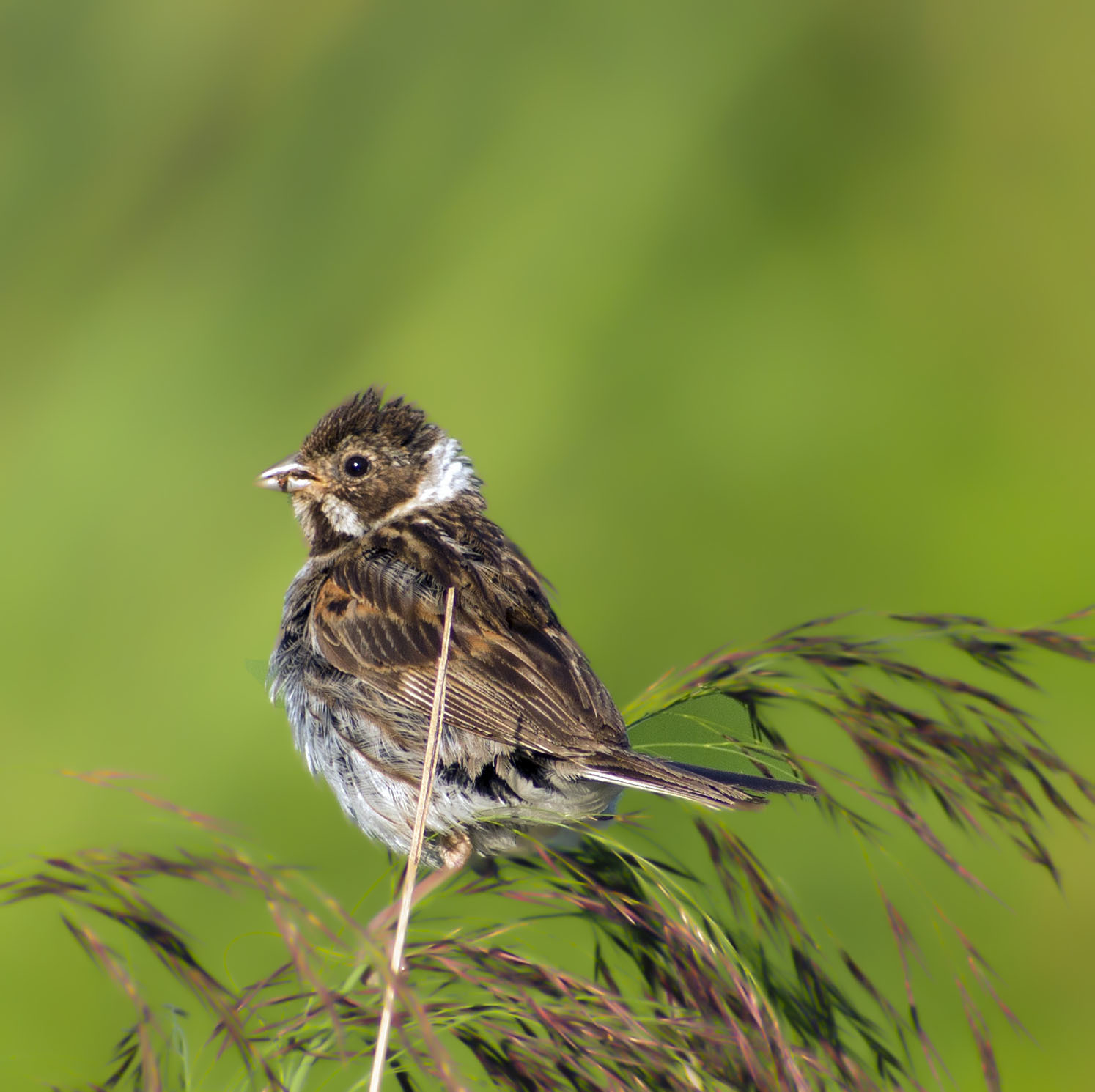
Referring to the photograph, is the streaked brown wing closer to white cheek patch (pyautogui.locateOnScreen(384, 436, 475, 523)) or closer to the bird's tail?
the bird's tail

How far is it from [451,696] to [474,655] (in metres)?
0.09

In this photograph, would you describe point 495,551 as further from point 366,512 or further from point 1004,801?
point 1004,801

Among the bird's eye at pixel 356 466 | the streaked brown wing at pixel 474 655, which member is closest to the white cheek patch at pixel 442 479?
the bird's eye at pixel 356 466

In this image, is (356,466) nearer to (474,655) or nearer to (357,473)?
(357,473)

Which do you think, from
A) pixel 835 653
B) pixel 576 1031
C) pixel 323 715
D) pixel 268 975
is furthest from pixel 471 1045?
pixel 323 715

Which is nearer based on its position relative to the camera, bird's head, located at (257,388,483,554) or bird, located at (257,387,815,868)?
bird, located at (257,387,815,868)

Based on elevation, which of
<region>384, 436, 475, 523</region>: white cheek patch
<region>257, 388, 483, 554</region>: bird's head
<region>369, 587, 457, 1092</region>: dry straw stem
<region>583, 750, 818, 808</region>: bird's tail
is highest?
<region>257, 388, 483, 554</region>: bird's head

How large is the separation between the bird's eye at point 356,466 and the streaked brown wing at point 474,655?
0.36m

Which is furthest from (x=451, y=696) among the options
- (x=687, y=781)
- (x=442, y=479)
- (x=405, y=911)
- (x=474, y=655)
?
(x=442, y=479)

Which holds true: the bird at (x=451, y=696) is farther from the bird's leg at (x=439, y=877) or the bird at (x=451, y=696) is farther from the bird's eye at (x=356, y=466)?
the bird's eye at (x=356, y=466)

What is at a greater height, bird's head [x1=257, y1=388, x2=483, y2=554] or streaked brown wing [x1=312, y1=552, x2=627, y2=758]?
bird's head [x1=257, y1=388, x2=483, y2=554]

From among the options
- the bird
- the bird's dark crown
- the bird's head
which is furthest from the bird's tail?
the bird's dark crown

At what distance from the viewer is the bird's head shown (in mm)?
2760

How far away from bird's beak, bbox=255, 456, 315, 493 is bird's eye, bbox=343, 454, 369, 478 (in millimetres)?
84
